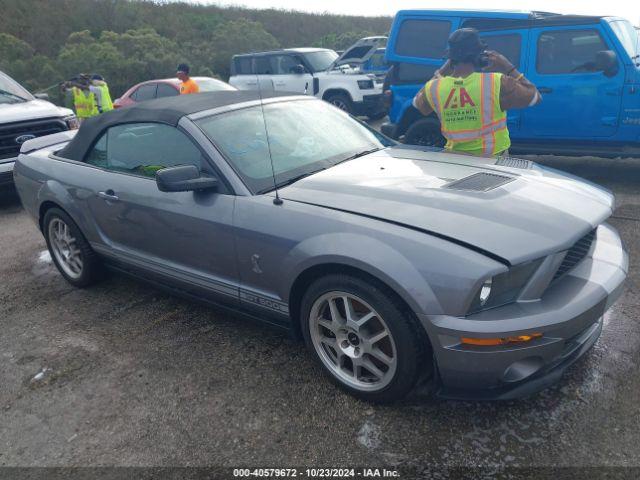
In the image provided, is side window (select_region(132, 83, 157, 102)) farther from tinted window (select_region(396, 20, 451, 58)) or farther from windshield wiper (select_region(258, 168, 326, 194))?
windshield wiper (select_region(258, 168, 326, 194))

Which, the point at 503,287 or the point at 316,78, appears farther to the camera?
the point at 316,78

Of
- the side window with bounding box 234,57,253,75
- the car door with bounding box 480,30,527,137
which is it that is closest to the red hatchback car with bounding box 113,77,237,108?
the side window with bounding box 234,57,253,75

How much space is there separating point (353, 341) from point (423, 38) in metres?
5.28

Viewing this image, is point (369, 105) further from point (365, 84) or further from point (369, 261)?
A: point (369, 261)

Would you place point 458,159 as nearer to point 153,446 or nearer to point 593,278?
point 593,278

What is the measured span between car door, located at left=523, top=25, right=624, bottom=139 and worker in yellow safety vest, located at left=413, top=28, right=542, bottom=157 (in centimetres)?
225

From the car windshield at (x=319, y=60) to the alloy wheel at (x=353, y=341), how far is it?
37.1 feet

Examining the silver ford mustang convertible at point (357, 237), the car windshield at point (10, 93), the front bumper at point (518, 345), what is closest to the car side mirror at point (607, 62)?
the silver ford mustang convertible at point (357, 237)

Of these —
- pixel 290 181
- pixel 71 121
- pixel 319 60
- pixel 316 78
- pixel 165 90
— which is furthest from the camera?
pixel 319 60

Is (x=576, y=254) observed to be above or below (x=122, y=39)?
above

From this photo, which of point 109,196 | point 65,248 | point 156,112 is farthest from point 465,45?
point 65,248

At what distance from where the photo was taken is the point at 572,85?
5973 millimetres

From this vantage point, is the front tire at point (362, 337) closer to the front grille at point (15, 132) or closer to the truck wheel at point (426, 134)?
the truck wheel at point (426, 134)

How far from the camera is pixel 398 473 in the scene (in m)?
2.27
